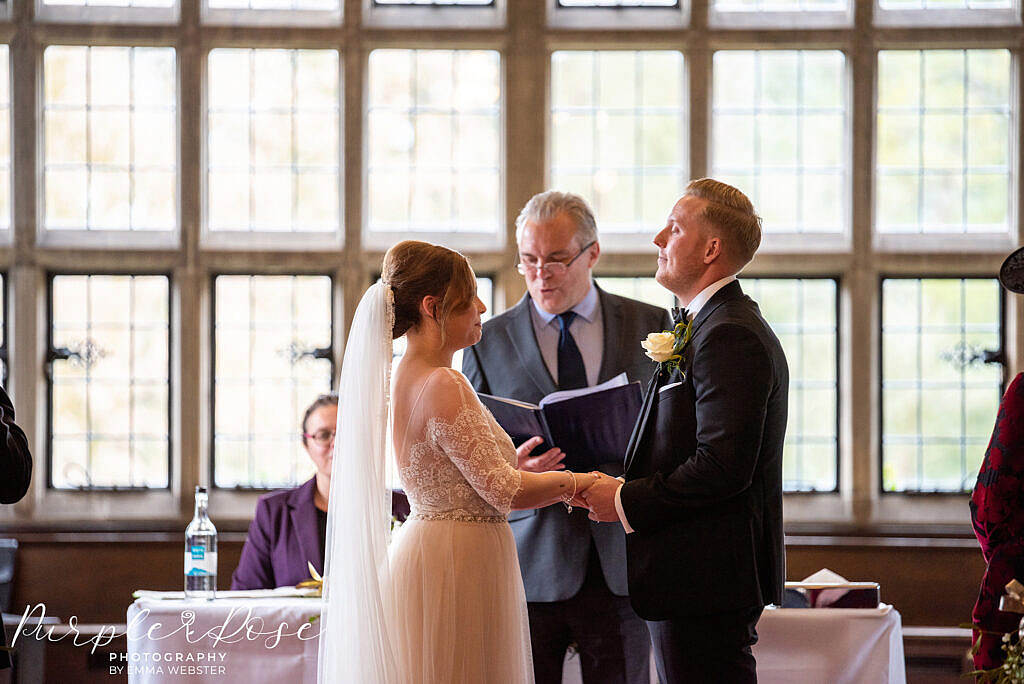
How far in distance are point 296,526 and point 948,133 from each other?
12.9ft

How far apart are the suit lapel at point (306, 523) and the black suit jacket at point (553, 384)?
3.65 ft

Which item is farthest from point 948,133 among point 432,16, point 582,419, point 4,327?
point 4,327

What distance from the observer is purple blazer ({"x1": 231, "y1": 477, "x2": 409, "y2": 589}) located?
3.84 meters

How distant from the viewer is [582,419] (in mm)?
2643

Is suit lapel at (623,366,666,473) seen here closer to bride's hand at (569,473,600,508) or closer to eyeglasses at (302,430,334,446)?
bride's hand at (569,473,600,508)

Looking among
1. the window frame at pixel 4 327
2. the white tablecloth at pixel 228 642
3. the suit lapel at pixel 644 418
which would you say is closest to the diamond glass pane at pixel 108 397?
the window frame at pixel 4 327

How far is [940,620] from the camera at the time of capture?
507cm

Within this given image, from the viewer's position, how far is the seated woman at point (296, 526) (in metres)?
3.85

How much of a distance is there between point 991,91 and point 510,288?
2.74m

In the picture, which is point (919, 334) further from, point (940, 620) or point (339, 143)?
point (339, 143)

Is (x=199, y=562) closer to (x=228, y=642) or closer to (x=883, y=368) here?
(x=228, y=642)

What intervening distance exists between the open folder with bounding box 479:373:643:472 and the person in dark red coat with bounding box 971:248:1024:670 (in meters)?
0.83

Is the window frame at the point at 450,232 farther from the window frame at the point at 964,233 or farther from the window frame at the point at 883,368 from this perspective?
the window frame at the point at 883,368

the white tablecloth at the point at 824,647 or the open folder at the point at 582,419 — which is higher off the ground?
the open folder at the point at 582,419
